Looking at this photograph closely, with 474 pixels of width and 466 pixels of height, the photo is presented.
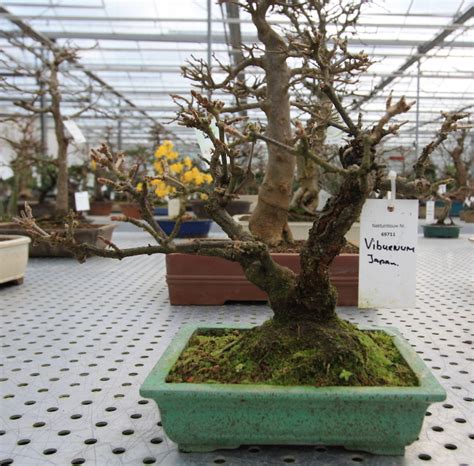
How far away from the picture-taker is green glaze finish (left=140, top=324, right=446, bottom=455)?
2.73 ft

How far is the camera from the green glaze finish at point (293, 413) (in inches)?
32.7

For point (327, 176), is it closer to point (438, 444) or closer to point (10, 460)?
point (438, 444)

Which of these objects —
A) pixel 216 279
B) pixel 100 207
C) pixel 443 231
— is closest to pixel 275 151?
pixel 216 279

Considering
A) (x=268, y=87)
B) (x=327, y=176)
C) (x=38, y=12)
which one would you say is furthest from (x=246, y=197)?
(x=268, y=87)

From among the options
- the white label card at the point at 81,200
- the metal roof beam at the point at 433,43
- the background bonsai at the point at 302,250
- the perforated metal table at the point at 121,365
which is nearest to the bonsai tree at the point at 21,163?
the white label card at the point at 81,200

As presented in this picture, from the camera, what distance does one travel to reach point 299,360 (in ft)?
3.04

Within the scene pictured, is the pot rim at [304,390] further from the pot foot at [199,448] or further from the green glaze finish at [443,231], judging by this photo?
the green glaze finish at [443,231]

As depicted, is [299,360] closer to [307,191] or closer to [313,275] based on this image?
[313,275]

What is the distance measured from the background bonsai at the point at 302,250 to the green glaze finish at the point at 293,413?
0.18 ft

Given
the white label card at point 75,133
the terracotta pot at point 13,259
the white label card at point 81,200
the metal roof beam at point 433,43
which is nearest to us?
the terracotta pot at point 13,259

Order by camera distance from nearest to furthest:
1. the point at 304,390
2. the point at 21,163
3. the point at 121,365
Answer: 1. the point at 304,390
2. the point at 121,365
3. the point at 21,163

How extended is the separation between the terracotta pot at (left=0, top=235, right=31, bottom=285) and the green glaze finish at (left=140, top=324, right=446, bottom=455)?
165 cm

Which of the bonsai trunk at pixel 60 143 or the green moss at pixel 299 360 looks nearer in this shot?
the green moss at pixel 299 360

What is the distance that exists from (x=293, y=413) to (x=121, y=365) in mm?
619
